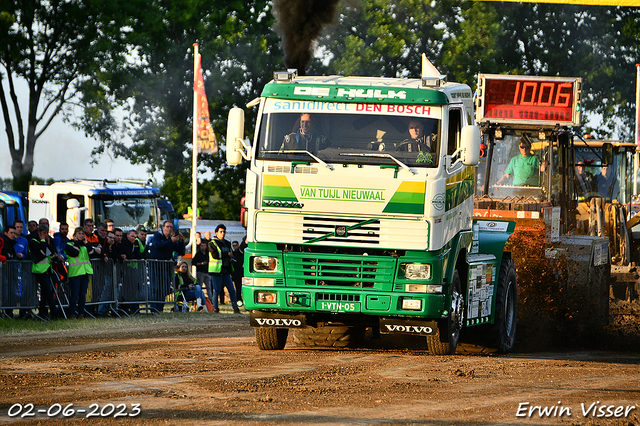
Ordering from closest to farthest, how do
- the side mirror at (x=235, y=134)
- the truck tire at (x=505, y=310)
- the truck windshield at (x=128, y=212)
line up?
1. the side mirror at (x=235, y=134)
2. the truck tire at (x=505, y=310)
3. the truck windshield at (x=128, y=212)

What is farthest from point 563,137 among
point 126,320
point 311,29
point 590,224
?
point 126,320

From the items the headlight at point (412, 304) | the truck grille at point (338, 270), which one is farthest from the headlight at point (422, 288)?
the truck grille at point (338, 270)

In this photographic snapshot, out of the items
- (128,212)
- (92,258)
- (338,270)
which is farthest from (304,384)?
(128,212)

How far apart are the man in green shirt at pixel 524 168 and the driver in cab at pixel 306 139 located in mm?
5218

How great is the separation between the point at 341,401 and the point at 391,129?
3.91 m

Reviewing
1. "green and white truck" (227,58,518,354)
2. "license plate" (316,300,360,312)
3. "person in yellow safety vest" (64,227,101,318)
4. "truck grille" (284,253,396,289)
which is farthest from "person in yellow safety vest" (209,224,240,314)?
"license plate" (316,300,360,312)

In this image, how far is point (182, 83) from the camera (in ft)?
151

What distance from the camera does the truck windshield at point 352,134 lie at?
10.9m

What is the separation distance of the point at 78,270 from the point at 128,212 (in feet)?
38.2

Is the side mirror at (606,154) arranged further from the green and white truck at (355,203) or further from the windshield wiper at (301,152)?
the windshield wiper at (301,152)

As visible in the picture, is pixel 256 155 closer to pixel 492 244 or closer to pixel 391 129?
pixel 391 129

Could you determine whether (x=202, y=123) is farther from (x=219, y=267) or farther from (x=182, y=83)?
(x=182, y=83)

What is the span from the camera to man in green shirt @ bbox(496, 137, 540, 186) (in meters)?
15.2

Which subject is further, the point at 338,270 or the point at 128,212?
the point at 128,212
